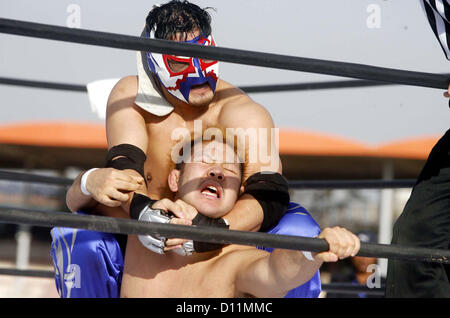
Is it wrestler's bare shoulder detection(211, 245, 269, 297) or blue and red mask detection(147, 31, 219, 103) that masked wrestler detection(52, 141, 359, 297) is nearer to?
wrestler's bare shoulder detection(211, 245, 269, 297)

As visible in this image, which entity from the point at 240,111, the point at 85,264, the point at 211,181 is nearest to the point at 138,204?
the point at 211,181

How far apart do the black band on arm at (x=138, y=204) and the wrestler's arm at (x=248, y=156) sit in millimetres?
196

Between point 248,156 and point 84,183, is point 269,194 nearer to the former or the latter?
point 248,156

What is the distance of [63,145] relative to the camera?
5.96 m

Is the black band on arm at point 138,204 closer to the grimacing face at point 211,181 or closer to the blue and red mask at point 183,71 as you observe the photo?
the grimacing face at point 211,181

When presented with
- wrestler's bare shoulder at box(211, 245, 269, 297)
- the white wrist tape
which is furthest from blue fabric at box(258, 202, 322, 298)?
the white wrist tape

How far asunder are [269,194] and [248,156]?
0.12 metres

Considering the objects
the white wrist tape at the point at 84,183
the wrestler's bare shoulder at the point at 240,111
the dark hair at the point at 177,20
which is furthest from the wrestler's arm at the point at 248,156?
the white wrist tape at the point at 84,183

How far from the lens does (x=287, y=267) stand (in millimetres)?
1250

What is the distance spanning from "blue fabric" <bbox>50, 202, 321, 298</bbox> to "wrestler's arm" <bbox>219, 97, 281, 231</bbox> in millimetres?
119

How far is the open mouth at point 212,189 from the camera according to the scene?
1512mm

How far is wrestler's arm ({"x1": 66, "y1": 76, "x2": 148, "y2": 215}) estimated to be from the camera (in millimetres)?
1342
